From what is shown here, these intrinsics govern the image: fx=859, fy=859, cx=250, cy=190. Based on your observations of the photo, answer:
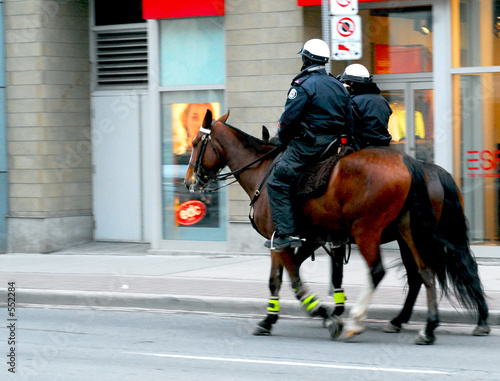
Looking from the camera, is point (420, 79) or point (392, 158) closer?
point (392, 158)

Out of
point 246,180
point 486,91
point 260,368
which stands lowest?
point 260,368

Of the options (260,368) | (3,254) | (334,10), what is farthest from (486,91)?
(3,254)

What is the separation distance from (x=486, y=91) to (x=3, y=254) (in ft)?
28.5

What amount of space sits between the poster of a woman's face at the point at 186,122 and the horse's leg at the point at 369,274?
22.2 feet

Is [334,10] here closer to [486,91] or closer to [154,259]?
[486,91]

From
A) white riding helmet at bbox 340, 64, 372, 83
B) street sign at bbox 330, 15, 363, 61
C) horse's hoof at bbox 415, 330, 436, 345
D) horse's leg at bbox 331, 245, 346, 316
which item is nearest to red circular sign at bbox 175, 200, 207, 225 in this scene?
street sign at bbox 330, 15, 363, 61

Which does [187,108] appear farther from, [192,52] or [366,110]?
[366,110]

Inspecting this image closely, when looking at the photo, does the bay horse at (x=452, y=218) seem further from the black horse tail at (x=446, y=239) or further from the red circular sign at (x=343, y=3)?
the red circular sign at (x=343, y=3)

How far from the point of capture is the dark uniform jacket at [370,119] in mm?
8422

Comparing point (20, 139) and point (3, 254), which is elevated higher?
point (20, 139)

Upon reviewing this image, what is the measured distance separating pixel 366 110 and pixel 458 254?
1684 millimetres

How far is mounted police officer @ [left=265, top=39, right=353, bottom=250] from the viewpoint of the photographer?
7898 mm

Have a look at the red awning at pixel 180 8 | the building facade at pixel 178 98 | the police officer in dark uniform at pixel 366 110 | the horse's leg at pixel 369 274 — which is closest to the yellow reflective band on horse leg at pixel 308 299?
the horse's leg at pixel 369 274

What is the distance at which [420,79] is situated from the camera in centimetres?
Result: 1312
